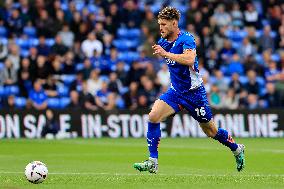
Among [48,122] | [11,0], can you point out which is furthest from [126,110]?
[11,0]

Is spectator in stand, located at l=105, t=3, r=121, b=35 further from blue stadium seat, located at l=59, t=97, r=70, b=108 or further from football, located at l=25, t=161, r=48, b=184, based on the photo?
football, located at l=25, t=161, r=48, b=184

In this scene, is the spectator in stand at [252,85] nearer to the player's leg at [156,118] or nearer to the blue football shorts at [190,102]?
the blue football shorts at [190,102]

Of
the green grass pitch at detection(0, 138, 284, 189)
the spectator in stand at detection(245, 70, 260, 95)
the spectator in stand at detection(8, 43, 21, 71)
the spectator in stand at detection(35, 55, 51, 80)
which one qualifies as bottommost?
the green grass pitch at detection(0, 138, 284, 189)

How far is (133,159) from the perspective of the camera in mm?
15430

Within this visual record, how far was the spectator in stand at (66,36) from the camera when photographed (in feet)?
80.8

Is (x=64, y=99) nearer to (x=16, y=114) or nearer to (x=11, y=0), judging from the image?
(x=16, y=114)

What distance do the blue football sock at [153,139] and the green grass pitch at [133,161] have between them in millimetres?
342

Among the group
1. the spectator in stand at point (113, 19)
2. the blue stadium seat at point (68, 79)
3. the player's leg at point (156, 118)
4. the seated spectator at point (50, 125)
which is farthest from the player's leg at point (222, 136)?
the spectator in stand at point (113, 19)

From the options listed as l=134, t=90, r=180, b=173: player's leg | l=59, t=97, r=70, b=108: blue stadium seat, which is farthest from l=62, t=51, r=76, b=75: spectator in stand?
l=134, t=90, r=180, b=173: player's leg

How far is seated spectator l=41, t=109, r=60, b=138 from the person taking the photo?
22.0 metres

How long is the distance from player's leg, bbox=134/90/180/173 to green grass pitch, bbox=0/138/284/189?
0.23 metres

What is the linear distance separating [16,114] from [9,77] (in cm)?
159

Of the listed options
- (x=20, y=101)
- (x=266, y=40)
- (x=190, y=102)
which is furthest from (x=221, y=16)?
(x=190, y=102)

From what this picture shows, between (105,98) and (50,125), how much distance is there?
182 centimetres
